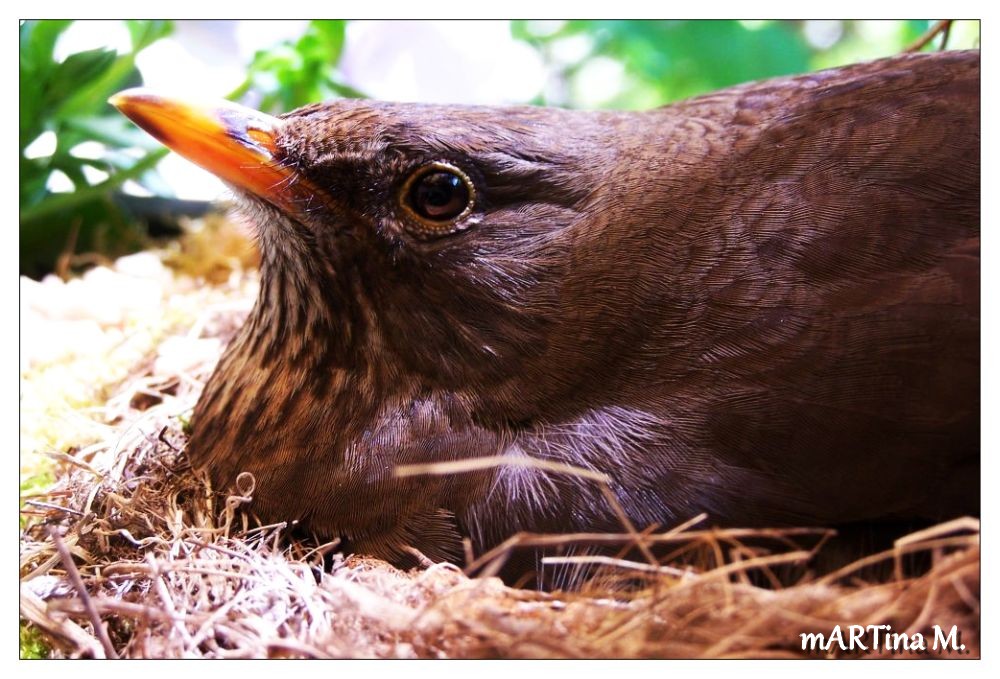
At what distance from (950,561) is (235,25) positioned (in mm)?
2324

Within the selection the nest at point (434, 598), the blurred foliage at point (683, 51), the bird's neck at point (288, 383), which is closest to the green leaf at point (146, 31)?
the bird's neck at point (288, 383)

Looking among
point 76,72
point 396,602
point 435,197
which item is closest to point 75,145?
point 76,72

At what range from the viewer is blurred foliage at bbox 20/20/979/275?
2682 mm

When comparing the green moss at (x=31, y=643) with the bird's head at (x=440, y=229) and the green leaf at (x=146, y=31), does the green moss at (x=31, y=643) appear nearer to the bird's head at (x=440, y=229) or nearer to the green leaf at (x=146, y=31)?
the bird's head at (x=440, y=229)

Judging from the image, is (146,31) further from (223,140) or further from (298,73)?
(223,140)

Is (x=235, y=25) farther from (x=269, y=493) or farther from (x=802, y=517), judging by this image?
(x=802, y=517)

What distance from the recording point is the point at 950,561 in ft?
5.35

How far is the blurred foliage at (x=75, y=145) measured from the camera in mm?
3084

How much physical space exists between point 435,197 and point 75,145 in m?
2.38

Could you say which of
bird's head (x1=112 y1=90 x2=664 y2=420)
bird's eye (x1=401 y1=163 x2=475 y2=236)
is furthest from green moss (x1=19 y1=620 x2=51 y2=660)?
bird's eye (x1=401 y1=163 x2=475 y2=236)

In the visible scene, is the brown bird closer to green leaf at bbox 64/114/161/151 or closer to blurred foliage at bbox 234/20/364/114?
blurred foliage at bbox 234/20/364/114

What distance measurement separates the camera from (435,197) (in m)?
2.05

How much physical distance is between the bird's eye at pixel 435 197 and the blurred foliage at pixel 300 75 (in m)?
0.87

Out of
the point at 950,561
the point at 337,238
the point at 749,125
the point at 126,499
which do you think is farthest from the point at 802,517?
the point at 126,499
